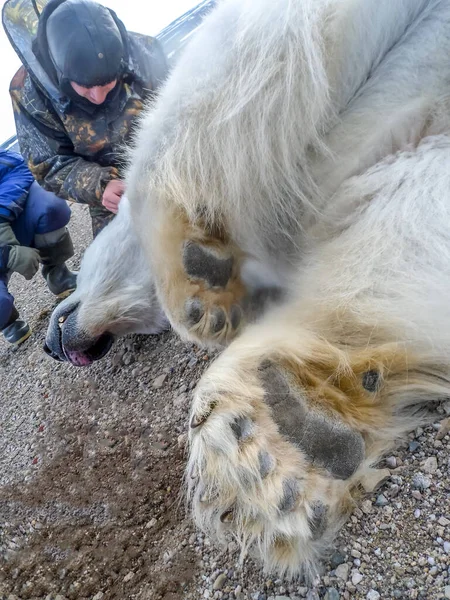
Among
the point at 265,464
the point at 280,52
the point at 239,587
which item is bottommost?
the point at 239,587

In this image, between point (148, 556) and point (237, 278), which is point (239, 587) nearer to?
point (148, 556)

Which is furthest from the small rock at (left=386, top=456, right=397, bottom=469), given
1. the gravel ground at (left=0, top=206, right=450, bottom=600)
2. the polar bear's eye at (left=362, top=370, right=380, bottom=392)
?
the polar bear's eye at (left=362, top=370, right=380, bottom=392)

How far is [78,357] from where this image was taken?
1.89 m

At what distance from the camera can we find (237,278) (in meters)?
1.16

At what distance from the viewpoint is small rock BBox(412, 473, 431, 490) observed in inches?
34.1

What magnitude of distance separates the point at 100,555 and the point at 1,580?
31 centimetres

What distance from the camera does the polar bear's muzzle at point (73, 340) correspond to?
5.93 ft

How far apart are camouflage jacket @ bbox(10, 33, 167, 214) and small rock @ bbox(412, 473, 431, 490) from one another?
5.72 feet

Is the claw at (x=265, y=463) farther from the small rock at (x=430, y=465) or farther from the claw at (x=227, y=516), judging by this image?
the small rock at (x=430, y=465)

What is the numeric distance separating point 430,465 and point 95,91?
1.88m

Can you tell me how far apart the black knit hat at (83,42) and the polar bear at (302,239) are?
0.96m

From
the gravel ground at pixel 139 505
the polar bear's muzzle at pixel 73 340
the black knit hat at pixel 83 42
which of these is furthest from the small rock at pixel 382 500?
the black knit hat at pixel 83 42

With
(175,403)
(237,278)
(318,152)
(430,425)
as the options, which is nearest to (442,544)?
(430,425)

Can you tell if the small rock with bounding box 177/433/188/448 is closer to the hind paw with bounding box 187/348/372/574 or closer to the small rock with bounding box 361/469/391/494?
the hind paw with bounding box 187/348/372/574
